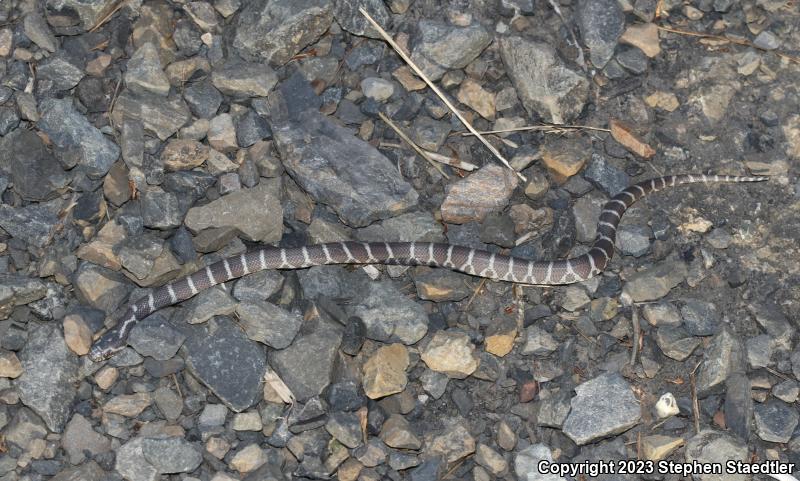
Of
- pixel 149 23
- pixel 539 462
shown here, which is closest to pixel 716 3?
pixel 539 462

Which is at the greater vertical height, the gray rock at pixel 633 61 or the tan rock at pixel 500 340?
the gray rock at pixel 633 61

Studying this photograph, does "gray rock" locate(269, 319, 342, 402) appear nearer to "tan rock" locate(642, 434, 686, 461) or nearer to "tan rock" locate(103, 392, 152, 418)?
"tan rock" locate(103, 392, 152, 418)

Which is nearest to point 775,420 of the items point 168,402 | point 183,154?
point 168,402

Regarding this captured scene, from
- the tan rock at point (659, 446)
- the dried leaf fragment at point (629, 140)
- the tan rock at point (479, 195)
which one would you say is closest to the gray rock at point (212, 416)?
the tan rock at point (479, 195)

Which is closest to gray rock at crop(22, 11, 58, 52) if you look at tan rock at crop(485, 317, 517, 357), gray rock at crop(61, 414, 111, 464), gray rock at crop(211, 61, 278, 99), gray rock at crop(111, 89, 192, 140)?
gray rock at crop(111, 89, 192, 140)

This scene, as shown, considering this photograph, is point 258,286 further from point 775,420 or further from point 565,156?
point 775,420

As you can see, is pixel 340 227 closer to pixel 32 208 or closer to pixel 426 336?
pixel 426 336

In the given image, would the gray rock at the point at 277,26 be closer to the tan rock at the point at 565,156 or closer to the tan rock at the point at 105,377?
the tan rock at the point at 565,156
